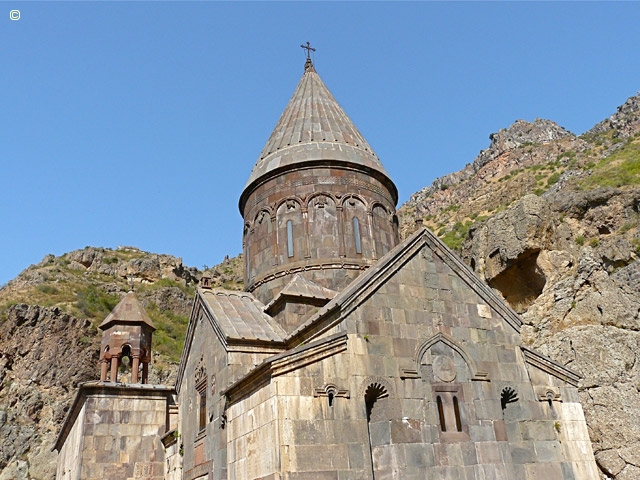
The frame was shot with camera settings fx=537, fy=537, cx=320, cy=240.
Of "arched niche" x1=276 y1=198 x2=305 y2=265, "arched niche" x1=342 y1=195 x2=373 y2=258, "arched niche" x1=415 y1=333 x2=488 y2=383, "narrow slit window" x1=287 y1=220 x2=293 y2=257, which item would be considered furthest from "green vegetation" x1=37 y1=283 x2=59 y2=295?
"arched niche" x1=415 y1=333 x2=488 y2=383

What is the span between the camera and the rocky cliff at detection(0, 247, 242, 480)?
699 inches

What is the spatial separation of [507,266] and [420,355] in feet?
31.1

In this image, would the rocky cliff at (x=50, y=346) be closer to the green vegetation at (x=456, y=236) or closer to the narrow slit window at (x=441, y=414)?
the narrow slit window at (x=441, y=414)

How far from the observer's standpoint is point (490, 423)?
651cm

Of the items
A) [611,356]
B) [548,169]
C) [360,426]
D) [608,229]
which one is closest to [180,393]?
[360,426]

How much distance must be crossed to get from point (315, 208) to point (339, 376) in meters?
4.29

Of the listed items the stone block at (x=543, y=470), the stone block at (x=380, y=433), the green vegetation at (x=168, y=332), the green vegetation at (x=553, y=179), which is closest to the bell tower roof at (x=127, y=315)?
the stone block at (x=380, y=433)

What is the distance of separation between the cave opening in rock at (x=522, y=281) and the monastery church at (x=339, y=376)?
620 centimetres

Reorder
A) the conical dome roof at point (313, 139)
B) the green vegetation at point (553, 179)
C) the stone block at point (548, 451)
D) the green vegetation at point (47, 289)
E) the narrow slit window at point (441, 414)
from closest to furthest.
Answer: the narrow slit window at point (441, 414) → the stone block at point (548, 451) → the conical dome roof at point (313, 139) → the green vegetation at point (47, 289) → the green vegetation at point (553, 179)

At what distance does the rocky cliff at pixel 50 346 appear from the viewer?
58.3ft

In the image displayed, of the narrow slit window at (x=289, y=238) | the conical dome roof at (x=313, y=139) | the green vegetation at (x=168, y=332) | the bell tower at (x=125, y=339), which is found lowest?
the bell tower at (x=125, y=339)

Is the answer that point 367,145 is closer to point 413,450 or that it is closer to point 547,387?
point 547,387

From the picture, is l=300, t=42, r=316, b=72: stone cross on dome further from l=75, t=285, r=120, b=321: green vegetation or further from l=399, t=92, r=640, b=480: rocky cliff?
l=75, t=285, r=120, b=321: green vegetation

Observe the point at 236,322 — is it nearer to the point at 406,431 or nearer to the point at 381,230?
the point at 406,431
